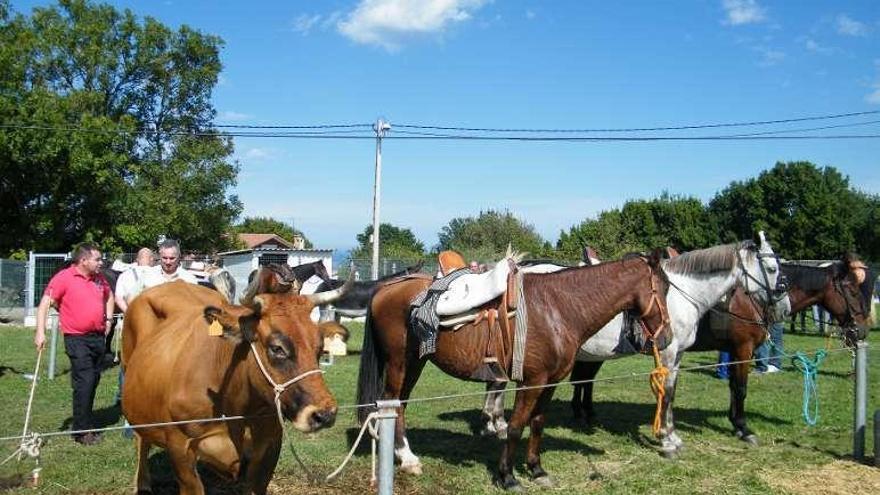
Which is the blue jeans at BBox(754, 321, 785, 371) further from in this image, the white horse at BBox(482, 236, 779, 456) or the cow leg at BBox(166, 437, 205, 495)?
the cow leg at BBox(166, 437, 205, 495)

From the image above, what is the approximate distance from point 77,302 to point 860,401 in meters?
8.00

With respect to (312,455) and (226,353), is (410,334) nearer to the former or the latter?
(312,455)

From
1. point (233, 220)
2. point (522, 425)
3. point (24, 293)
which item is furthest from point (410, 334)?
point (233, 220)

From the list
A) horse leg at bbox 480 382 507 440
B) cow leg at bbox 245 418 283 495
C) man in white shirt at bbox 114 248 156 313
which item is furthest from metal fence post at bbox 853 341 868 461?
man in white shirt at bbox 114 248 156 313

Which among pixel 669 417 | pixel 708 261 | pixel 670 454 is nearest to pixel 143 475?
pixel 670 454

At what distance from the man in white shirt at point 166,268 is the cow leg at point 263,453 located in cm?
322

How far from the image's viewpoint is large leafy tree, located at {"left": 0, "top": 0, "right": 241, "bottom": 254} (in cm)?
2748

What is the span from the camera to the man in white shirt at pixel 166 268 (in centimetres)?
→ 699

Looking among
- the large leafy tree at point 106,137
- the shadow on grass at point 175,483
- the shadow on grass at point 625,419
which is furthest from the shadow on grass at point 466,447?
the large leafy tree at point 106,137

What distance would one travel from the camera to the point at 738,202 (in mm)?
53031

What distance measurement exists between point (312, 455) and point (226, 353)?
3134mm

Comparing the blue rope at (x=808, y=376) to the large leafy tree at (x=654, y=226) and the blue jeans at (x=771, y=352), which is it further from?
the large leafy tree at (x=654, y=226)

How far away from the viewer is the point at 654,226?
183 feet

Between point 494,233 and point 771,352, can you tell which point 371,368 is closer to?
point 771,352
